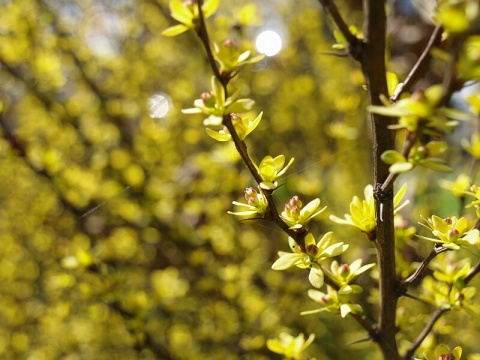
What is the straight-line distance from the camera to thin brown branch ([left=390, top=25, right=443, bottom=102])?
64cm

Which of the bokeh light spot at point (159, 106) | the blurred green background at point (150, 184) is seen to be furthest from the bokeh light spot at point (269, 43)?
the bokeh light spot at point (159, 106)

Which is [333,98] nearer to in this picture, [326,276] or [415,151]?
[326,276]

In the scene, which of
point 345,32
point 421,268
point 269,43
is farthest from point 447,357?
point 269,43

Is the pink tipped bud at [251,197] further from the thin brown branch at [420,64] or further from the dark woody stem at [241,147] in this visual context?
the thin brown branch at [420,64]

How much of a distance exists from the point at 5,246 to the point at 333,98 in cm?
201

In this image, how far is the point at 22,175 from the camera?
9.46 feet

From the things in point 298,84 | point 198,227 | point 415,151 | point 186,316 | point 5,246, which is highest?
point 415,151

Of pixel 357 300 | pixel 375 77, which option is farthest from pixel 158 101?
pixel 375 77

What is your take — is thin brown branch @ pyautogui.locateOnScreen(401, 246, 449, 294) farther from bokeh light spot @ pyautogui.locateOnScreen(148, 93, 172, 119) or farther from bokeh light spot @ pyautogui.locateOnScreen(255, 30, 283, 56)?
bokeh light spot @ pyautogui.locateOnScreen(148, 93, 172, 119)

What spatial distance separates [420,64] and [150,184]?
6.19 feet

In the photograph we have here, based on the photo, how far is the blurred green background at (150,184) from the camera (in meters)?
2.18

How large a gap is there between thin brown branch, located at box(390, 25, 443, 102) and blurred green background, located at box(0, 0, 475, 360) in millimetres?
996

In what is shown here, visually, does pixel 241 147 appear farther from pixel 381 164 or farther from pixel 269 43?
pixel 269 43

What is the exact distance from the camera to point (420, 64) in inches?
26.5
